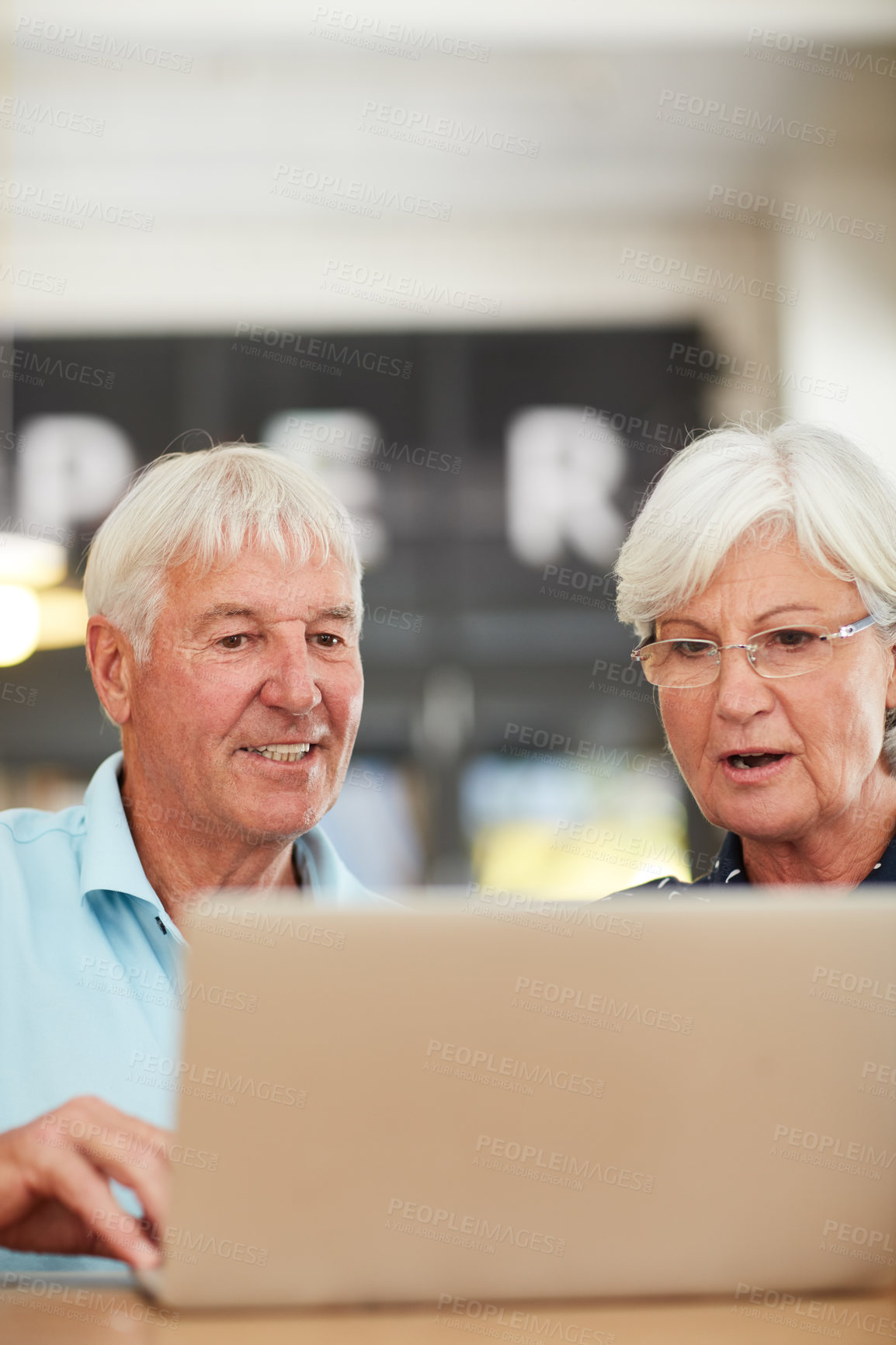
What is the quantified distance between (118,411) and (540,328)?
1.50 m

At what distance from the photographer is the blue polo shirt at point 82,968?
1.46 meters

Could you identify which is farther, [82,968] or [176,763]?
[176,763]

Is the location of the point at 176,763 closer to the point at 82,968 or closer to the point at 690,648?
the point at 82,968

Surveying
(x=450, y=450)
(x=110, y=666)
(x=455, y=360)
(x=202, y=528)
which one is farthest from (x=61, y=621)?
(x=202, y=528)

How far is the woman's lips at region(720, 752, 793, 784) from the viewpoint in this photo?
1.48m

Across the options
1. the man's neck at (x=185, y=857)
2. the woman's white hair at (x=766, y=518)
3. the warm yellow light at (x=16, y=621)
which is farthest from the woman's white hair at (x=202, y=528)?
the warm yellow light at (x=16, y=621)

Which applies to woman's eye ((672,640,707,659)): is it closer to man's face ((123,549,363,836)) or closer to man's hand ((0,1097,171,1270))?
man's face ((123,549,363,836))

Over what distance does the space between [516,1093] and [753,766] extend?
78 cm

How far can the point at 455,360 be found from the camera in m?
4.12

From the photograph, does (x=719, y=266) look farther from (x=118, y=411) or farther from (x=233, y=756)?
(x=233, y=756)

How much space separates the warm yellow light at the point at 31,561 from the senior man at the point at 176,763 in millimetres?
1891

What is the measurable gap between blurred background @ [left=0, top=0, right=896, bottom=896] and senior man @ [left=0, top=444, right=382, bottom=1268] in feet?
6.81

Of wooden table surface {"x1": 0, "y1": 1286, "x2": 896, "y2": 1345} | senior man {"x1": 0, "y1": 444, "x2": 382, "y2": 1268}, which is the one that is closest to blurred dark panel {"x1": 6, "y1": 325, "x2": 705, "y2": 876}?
senior man {"x1": 0, "y1": 444, "x2": 382, "y2": 1268}

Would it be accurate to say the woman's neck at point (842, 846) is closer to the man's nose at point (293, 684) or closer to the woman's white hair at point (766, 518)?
the woman's white hair at point (766, 518)
